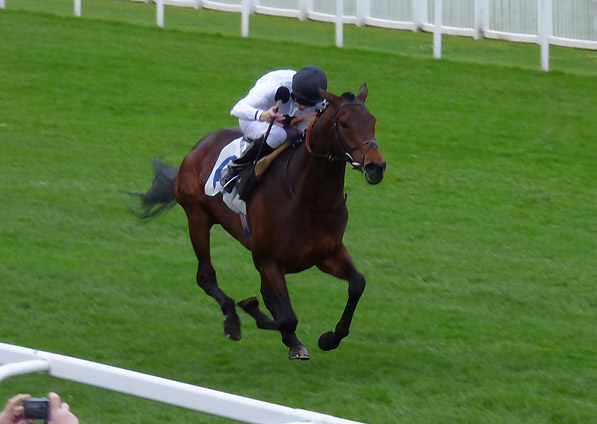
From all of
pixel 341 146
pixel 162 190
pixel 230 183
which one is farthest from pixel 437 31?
pixel 341 146

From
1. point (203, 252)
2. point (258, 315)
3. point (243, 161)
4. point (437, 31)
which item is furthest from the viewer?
point (437, 31)

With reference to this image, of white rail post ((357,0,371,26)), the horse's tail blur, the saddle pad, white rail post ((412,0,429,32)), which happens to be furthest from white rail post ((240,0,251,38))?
the saddle pad

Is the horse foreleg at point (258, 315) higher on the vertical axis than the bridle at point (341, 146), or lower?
lower

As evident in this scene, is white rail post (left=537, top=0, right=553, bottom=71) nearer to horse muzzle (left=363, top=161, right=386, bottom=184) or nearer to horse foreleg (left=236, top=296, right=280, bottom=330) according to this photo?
horse foreleg (left=236, top=296, right=280, bottom=330)

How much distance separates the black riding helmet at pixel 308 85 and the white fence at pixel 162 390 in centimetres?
327

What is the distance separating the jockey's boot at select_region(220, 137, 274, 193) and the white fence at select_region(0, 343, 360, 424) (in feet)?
11.3

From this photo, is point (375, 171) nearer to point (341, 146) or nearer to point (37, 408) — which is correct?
point (341, 146)

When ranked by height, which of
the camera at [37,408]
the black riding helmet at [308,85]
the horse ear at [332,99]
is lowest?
the camera at [37,408]

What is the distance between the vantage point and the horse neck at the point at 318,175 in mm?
5680

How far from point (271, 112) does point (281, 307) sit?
1054 millimetres

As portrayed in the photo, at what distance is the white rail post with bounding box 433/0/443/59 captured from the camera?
13984 millimetres

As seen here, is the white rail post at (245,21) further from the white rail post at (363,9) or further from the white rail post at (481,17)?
the white rail post at (481,17)

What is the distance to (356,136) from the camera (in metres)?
5.38

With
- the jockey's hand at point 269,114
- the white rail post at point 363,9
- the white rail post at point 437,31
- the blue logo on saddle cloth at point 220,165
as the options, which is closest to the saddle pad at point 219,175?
the blue logo on saddle cloth at point 220,165
